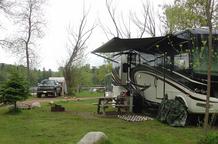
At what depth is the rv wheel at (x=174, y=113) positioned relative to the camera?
10.9m

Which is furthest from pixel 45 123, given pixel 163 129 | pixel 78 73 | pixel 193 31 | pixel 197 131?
pixel 78 73

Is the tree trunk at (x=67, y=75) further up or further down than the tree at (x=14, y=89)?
further up

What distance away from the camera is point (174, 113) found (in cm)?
1112

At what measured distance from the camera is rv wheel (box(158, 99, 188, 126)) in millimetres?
10906

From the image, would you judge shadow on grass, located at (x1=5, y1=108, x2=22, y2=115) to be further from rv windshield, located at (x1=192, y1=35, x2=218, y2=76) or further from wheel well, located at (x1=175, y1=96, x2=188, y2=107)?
rv windshield, located at (x1=192, y1=35, x2=218, y2=76)

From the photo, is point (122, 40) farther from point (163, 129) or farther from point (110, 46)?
point (163, 129)

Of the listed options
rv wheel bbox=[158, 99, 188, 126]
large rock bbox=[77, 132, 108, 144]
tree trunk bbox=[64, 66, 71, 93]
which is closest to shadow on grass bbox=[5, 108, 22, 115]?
rv wheel bbox=[158, 99, 188, 126]

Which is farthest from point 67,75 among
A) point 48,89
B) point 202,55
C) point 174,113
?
point 202,55

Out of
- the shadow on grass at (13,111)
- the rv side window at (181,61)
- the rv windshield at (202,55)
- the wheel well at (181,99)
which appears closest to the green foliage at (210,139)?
the rv windshield at (202,55)

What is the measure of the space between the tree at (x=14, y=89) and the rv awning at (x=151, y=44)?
3.43m

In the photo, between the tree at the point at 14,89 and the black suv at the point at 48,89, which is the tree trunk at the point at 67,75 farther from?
the tree at the point at 14,89

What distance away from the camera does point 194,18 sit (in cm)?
801

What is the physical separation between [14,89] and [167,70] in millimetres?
5673

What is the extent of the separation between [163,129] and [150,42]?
345cm
